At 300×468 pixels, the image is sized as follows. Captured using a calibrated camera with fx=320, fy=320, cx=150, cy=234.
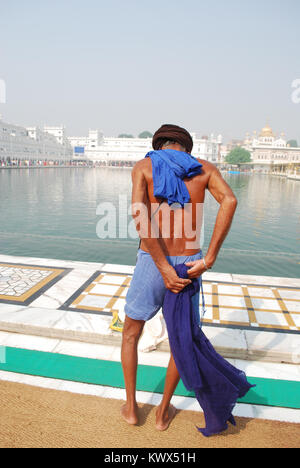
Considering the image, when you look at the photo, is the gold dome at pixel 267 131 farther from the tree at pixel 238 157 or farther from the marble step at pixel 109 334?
the marble step at pixel 109 334

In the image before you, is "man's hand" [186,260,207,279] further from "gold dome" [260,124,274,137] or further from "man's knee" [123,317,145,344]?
"gold dome" [260,124,274,137]

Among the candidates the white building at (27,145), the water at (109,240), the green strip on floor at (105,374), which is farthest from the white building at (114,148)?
the green strip on floor at (105,374)

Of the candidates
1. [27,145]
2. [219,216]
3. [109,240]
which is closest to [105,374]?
[219,216]

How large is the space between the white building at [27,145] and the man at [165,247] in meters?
50.8

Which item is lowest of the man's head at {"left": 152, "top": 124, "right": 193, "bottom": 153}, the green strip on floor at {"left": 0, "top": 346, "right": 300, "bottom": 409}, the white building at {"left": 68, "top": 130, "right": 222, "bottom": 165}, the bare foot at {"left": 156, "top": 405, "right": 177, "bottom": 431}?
the green strip on floor at {"left": 0, "top": 346, "right": 300, "bottom": 409}

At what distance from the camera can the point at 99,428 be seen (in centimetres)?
167

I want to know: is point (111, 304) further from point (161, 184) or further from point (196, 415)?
point (161, 184)

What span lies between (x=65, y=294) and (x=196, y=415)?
199 cm

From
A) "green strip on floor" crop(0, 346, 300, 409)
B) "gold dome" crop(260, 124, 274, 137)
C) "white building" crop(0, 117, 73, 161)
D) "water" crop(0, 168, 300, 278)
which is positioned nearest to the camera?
"green strip on floor" crop(0, 346, 300, 409)

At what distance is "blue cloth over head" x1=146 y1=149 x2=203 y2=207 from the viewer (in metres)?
1.44

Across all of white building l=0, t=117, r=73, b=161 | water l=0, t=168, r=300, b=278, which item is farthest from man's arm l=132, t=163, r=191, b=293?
white building l=0, t=117, r=73, b=161

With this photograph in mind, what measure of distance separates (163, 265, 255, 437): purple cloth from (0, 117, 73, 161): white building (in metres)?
50.9
